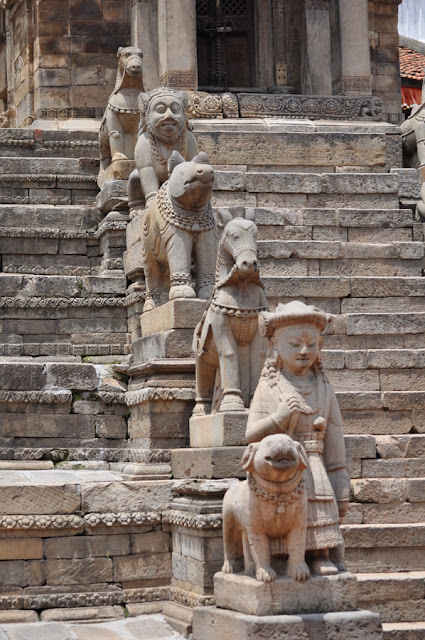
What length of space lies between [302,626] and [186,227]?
3999 millimetres

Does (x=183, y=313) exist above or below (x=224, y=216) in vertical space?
below

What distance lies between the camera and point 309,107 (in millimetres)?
15586

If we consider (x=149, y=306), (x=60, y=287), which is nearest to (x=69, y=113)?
(x=60, y=287)

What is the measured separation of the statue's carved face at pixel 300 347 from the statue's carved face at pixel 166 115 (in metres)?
4.29

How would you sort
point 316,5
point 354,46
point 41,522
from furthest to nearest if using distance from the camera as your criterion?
1. point 316,5
2. point 354,46
3. point 41,522

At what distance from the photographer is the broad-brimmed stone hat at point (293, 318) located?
8.00 m

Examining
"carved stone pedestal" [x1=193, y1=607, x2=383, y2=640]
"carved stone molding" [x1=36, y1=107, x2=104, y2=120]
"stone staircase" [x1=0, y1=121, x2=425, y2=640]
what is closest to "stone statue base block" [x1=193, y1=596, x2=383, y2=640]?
"carved stone pedestal" [x1=193, y1=607, x2=383, y2=640]

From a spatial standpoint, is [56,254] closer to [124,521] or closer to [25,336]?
[25,336]

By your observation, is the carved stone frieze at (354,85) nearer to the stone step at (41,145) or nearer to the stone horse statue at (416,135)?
the stone horse statue at (416,135)

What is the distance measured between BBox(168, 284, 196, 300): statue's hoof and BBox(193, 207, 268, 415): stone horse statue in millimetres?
914

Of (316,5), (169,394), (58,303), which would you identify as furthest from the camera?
(316,5)

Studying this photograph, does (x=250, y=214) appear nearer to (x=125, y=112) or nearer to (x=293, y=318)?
(x=293, y=318)

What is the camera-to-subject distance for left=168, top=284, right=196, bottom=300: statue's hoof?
10.2m

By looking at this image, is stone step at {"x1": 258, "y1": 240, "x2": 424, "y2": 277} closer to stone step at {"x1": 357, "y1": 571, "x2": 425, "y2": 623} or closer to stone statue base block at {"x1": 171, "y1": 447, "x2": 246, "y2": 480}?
stone statue base block at {"x1": 171, "y1": 447, "x2": 246, "y2": 480}
